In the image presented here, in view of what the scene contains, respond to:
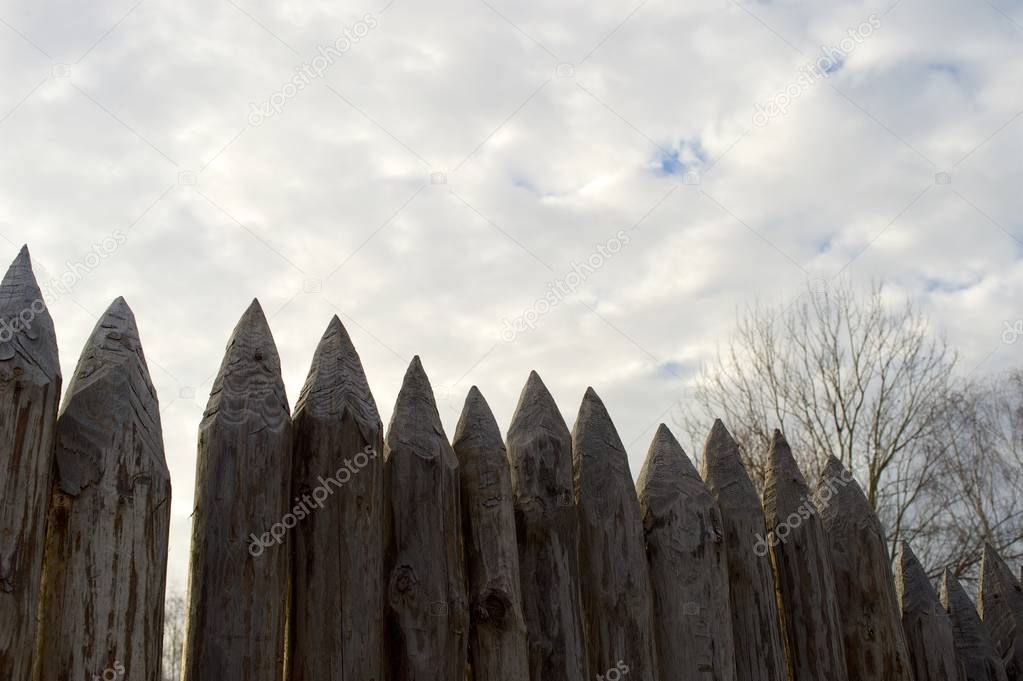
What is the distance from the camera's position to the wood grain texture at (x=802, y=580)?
3.66 meters

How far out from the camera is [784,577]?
147 inches

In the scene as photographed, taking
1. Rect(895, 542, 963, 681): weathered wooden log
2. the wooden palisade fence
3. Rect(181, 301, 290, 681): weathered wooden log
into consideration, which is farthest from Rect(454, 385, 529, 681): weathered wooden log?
Rect(895, 542, 963, 681): weathered wooden log

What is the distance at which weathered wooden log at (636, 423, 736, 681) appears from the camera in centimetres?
325

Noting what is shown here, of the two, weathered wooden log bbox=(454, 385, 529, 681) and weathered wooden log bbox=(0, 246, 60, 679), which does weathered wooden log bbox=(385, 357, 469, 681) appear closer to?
→ weathered wooden log bbox=(454, 385, 529, 681)

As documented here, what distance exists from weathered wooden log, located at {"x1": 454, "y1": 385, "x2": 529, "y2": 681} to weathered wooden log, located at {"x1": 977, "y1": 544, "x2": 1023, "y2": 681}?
3045 millimetres

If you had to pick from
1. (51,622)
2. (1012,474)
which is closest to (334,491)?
(51,622)

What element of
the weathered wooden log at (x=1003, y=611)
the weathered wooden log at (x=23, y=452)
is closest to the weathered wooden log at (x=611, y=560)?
the weathered wooden log at (x=23, y=452)

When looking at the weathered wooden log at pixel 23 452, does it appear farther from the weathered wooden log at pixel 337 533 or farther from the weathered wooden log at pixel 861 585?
the weathered wooden log at pixel 861 585

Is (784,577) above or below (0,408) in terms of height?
below

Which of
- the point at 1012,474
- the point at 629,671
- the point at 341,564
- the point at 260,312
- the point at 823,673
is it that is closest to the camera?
the point at 341,564

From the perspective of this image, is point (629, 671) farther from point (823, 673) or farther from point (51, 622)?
point (51, 622)

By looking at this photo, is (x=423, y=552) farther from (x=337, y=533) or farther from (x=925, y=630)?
(x=925, y=630)

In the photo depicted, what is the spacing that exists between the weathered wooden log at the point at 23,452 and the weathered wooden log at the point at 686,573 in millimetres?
2102

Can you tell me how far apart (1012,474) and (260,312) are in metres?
19.2
